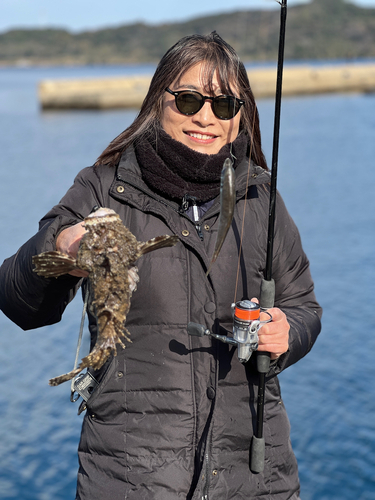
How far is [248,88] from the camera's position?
362 cm

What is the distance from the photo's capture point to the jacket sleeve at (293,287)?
3441 millimetres

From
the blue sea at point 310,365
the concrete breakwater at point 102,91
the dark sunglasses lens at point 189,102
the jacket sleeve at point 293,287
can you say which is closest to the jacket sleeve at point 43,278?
the dark sunglasses lens at point 189,102

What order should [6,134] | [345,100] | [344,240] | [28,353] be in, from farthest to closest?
[345,100]
[6,134]
[344,240]
[28,353]

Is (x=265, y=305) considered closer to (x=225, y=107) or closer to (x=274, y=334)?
(x=274, y=334)

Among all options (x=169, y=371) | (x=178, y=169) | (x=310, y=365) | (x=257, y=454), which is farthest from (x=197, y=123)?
(x=310, y=365)

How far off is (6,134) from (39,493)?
41562mm

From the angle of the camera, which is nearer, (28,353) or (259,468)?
(259,468)

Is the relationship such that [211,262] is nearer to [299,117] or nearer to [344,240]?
[344,240]

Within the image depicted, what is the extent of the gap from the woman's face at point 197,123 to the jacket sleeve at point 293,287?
1.92 ft

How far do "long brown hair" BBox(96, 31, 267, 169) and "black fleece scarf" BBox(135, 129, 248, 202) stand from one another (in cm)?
18

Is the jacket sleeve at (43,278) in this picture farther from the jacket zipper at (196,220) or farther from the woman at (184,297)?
the jacket zipper at (196,220)

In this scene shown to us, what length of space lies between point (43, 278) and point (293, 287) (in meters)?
1.57

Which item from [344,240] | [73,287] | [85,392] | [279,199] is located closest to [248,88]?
[279,199]

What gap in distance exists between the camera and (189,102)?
3.39 meters
